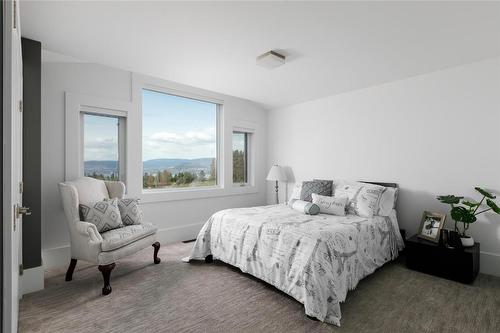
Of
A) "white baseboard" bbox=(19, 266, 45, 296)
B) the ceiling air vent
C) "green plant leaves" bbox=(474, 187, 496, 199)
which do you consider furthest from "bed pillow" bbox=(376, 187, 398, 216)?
"white baseboard" bbox=(19, 266, 45, 296)

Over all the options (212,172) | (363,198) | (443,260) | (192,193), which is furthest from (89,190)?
(443,260)

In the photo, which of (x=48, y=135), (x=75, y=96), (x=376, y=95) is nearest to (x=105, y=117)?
(x=75, y=96)

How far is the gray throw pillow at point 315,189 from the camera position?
380 cm

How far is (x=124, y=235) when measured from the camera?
2.64m

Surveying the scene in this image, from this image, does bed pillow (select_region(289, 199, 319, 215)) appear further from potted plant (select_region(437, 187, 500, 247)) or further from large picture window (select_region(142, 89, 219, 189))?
large picture window (select_region(142, 89, 219, 189))

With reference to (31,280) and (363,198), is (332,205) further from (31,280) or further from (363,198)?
(31,280)

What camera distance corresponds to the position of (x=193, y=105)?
14.9ft

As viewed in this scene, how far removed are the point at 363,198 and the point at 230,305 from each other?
2.10 m

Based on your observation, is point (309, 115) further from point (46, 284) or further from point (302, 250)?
point (46, 284)

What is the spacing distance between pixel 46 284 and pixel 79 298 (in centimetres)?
56

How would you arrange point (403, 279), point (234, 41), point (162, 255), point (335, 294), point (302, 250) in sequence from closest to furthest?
point (335, 294) → point (302, 250) → point (234, 41) → point (403, 279) → point (162, 255)

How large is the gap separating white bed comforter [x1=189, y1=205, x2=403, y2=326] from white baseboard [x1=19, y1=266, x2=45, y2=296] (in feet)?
4.95

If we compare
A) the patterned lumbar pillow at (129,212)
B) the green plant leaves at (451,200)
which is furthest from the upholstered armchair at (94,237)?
the green plant leaves at (451,200)

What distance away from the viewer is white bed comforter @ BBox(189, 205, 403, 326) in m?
2.10
